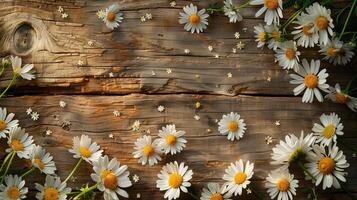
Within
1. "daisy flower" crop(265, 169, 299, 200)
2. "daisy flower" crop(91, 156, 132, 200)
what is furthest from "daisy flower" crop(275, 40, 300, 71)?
"daisy flower" crop(91, 156, 132, 200)

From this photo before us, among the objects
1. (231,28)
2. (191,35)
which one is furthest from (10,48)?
(231,28)

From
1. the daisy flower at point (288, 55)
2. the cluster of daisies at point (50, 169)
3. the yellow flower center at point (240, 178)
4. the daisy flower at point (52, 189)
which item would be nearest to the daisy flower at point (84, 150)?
the cluster of daisies at point (50, 169)

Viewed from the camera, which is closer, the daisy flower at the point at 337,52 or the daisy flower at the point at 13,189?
the daisy flower at the point at 13,189

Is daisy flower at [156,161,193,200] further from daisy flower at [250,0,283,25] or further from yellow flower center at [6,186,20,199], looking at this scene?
daisy flower at [250,0,283,25]

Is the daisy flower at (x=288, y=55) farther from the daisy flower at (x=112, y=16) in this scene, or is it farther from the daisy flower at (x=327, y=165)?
the daisy flower at (x=112, y=16)

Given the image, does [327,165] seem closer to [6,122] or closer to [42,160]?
[42,160]

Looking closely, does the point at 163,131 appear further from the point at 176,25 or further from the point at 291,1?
the point at 291,1
